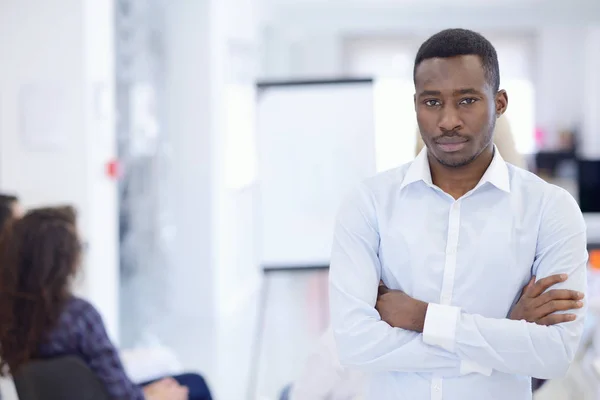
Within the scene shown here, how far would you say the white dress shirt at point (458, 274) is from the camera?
135cm

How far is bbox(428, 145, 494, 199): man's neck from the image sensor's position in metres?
1.43

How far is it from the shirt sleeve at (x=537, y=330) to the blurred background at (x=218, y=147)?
86 centimetres

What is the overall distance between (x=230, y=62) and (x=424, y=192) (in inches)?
199

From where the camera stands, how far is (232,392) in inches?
158

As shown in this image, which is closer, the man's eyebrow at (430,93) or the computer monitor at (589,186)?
the man's eyebrow at (430,93)

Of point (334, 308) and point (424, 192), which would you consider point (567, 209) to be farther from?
point (334, 308)

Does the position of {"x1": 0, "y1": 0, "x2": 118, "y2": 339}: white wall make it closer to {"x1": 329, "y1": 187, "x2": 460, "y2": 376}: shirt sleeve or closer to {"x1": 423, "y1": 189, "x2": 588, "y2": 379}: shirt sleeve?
{"x1": 329, "y1": 187, "x2": 460, "y2": 376}: shirt sleeve

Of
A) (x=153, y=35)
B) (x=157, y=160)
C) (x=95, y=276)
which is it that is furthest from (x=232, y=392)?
(x=153, y=35)

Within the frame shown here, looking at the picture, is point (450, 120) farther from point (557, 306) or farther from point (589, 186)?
point (589, 186)

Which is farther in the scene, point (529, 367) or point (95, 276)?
point (95, 276)

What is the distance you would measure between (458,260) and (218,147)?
14.7ft

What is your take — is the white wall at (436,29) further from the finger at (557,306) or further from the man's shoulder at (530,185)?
the finger at (557,306)

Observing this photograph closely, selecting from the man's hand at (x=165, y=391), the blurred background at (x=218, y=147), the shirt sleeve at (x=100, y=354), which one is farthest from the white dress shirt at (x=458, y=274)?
the man's hand at (x=165, y=391)

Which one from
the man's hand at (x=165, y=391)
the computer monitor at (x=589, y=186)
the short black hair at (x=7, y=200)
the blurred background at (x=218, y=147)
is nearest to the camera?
the man's hand at (x=165, y=391)
